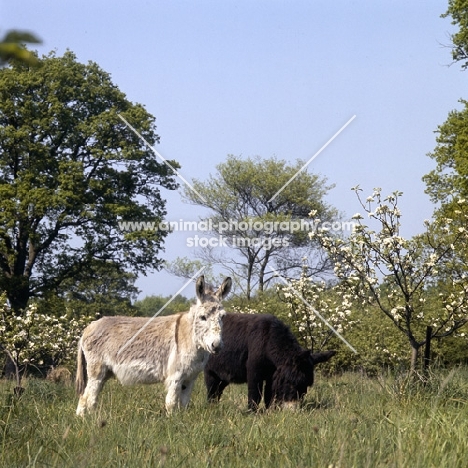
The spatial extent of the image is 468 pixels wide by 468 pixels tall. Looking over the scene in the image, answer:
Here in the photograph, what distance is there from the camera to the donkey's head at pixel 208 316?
9.45 meters

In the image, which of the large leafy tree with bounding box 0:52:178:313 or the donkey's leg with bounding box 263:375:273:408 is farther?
the large leafy tree with bounding box 0:52:178:313

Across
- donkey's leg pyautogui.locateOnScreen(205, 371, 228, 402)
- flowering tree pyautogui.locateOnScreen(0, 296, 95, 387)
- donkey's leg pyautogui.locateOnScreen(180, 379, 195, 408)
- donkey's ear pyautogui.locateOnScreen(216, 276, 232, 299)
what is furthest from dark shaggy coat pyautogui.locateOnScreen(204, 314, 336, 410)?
flowering tree pyautogui.locateOnScreen(0, 296, 95, 387)

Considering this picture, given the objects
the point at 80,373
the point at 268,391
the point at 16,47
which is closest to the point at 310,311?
the point at 268,391

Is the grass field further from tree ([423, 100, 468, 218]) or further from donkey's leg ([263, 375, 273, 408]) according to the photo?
tree ([423, 100, 468, 218])

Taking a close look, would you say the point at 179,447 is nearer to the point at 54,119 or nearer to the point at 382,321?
the point at 382,321

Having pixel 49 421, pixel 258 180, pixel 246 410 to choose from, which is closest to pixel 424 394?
pixel 246 410

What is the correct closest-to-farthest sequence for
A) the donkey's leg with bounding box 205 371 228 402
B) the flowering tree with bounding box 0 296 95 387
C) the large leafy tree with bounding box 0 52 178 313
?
the donkey's leg with bounding box 205 371 228 402
the flowering tree with bounding box 0 296 95 387
the large leafy tree with bounding box 0 52 178 313

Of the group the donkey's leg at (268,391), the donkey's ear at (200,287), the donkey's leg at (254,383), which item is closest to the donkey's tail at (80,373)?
the donkey's ear at (200,287)

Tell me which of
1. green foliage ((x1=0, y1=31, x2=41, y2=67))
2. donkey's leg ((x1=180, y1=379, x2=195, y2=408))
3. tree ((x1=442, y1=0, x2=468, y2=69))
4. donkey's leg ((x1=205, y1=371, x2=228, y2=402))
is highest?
tree ((x1=442, y1=0, x2=468, y2=69))

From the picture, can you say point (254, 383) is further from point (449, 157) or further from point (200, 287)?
point (449, 157)

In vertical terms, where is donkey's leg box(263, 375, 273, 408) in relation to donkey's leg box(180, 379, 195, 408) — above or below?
below

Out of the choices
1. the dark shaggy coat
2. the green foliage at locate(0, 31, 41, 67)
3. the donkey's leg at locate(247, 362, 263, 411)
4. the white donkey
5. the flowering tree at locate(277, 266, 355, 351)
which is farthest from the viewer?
the flowering tree at locate(277, 266, 355, 351)

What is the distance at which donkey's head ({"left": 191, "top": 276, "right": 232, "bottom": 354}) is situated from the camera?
9.45 meters

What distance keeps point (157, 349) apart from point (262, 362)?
1982 mm
